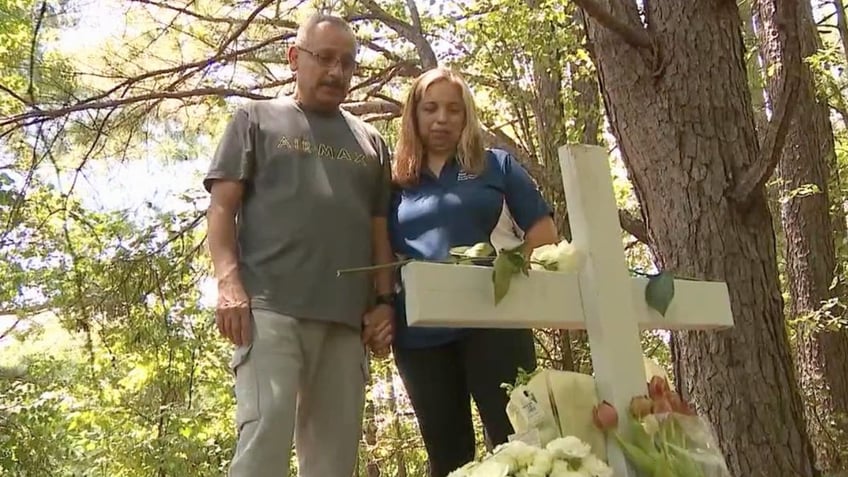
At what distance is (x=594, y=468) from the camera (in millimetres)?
996

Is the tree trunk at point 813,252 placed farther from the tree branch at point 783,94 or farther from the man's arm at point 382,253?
the man's arm at point 382,253

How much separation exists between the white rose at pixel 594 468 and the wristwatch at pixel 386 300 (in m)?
0.62

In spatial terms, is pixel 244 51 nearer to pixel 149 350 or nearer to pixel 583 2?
pixel 149 350

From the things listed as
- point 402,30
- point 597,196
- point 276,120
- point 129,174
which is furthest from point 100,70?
point 597,196

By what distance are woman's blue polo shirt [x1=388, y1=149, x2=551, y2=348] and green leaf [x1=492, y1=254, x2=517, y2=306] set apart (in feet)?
1.24

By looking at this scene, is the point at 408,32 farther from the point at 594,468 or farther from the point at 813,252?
the point at 594,468

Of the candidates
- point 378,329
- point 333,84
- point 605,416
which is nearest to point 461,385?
point 378,329

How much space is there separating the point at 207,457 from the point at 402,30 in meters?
2.80

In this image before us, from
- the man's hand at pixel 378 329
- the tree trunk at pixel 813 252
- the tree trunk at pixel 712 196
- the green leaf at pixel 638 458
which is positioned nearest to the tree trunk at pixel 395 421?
the tree trunk at pixel 813 252

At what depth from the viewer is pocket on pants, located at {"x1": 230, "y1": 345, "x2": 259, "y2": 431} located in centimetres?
139

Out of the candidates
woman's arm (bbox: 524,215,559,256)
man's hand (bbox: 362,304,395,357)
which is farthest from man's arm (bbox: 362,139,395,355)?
woman's arm (bbox: 524,215,559,256)

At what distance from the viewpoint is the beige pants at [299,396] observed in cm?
139

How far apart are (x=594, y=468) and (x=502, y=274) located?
0.84ft

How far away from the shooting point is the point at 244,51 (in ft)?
11.9
